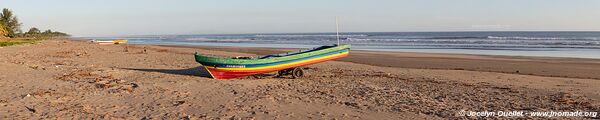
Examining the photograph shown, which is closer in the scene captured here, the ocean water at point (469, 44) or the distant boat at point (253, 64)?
the distant boat at point (253, 64)

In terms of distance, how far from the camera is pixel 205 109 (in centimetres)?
696

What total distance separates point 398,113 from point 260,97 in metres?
2.69

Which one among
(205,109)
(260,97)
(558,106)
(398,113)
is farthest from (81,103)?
(558,106)

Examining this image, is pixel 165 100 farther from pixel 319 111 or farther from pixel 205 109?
pixel 319 111

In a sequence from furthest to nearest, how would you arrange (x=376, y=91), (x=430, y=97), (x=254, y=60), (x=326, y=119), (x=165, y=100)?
1. (x=254, y=60)
2. (x=376, y=91)
3. (x=430, y=97)
4. (x=165, y=100)
5. (x=326, y=119)

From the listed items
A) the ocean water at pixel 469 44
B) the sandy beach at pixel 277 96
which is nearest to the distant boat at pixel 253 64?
the sandy beach at pixel 277 96

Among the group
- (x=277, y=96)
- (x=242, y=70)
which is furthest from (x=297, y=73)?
(x=277, y=96)

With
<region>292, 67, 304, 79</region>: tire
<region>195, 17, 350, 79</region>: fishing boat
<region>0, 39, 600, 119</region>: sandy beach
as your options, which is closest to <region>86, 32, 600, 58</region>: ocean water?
<region>0, 39, 600, 119</region>: sandy beach

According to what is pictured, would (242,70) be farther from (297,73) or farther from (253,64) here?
(297,73)

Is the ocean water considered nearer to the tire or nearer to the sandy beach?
the sandy beach
